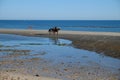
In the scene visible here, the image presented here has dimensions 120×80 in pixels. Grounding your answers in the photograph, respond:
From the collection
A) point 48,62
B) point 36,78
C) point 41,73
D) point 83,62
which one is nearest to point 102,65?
point 83,62

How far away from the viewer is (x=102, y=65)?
15.8m

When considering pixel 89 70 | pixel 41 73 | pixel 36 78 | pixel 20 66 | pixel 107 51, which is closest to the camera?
pixel 36 78

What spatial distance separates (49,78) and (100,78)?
2076 millimetres

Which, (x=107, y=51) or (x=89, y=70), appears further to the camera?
(x=107, y=51)

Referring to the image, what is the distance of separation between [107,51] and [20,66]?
342 inches

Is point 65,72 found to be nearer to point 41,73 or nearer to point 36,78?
point 41,73

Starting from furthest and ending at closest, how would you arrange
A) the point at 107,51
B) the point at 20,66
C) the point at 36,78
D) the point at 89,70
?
the point at 107,51 → the point at 20,66 → the point at 89,70 → the point at 36,78

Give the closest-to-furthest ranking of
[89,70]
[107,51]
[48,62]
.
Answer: [89,70] < [48,62] < [107,51]

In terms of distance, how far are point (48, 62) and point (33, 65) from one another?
141 cm

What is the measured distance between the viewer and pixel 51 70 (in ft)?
45.6

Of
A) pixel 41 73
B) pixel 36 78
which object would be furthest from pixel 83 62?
pixel 36 78

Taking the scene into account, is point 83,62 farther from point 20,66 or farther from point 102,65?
point 20,66

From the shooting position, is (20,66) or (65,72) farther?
(20,66)

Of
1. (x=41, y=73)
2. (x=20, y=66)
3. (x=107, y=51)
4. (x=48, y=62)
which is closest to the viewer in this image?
(x=41, y=73)
